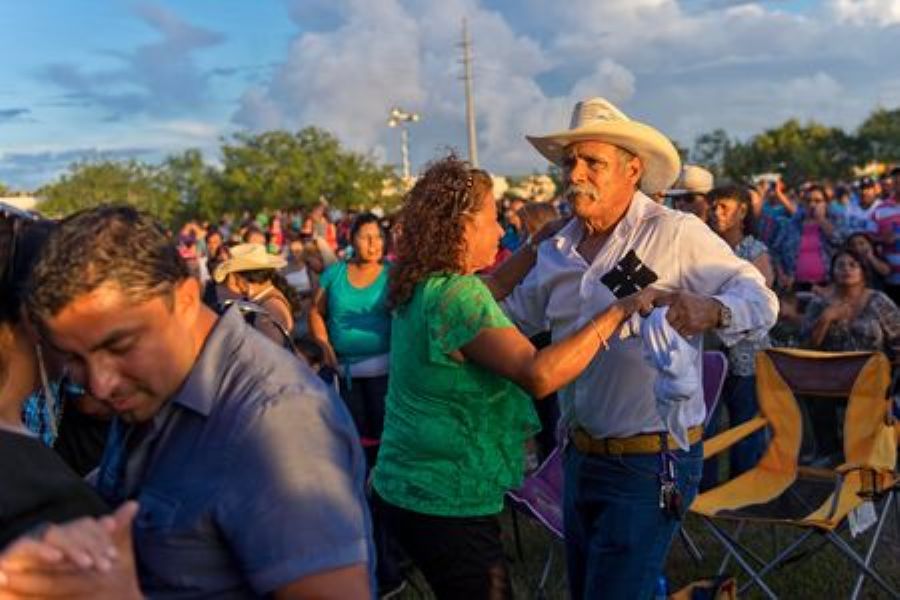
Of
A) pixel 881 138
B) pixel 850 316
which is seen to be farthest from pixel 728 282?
pixel 881 138

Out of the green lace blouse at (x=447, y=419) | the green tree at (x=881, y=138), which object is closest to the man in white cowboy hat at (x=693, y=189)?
the green lace blouse at (x=447, y=419)

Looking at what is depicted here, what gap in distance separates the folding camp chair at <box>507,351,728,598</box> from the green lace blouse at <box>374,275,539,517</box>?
1.55m

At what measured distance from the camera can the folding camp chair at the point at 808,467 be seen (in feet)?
15.7

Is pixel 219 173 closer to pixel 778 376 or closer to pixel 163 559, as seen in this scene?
pixel 778 376

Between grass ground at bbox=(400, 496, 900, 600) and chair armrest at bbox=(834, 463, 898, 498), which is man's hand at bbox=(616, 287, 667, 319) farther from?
grass ground at bbox=(400, 496, 900, 600)

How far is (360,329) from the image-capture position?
6480 mm

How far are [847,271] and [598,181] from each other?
430cm

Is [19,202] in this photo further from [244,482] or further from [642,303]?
[244,482]

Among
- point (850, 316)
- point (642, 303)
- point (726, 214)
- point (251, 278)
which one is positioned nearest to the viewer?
point (642, 303)

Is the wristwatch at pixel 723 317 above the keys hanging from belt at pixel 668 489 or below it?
above

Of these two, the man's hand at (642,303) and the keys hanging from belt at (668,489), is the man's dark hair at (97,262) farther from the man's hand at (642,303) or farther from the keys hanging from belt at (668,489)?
the keys hanging from belt at (668,489)

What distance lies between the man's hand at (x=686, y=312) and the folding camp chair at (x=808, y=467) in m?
2.19

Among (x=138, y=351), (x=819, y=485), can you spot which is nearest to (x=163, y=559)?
(x=138, y=351)

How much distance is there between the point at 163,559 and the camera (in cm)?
158
